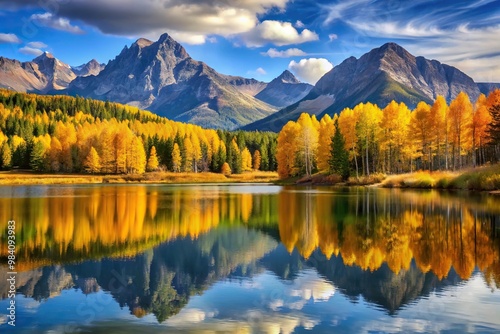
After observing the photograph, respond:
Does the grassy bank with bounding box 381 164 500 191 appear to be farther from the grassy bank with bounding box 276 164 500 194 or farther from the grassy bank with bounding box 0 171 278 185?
the grassy bank with bounding box 0 171 278 185

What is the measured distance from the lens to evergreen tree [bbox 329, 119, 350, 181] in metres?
77.4

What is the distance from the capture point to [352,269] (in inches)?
655

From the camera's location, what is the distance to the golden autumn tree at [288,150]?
98.4 meters

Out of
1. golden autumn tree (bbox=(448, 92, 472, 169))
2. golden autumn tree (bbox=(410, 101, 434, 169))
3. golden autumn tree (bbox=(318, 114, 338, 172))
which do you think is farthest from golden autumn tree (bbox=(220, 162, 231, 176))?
golden autumn tree (bbox=(448, 92, 472, 169))

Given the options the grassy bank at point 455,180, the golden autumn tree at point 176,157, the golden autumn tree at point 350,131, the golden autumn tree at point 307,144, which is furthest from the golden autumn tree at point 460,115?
the golden autumn tree at point 176,157

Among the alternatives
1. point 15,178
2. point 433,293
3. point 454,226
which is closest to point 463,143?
point 454,226

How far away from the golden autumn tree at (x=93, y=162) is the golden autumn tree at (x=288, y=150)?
5643 cm

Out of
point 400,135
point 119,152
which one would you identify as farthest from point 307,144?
point 119,152

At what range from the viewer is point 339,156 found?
A: 77625 millimetres

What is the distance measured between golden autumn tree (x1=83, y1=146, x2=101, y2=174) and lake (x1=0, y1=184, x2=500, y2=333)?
338ft

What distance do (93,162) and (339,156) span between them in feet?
258

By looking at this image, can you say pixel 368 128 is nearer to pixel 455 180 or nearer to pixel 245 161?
pixel 455 180

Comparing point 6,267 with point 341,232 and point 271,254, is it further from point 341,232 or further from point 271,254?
point 341,232

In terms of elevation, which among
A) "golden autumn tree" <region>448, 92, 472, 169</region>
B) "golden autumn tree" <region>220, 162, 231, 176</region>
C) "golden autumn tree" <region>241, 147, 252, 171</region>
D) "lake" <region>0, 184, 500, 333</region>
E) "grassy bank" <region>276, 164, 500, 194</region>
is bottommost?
"lake" <region>0, 184, 500, 333</region>
